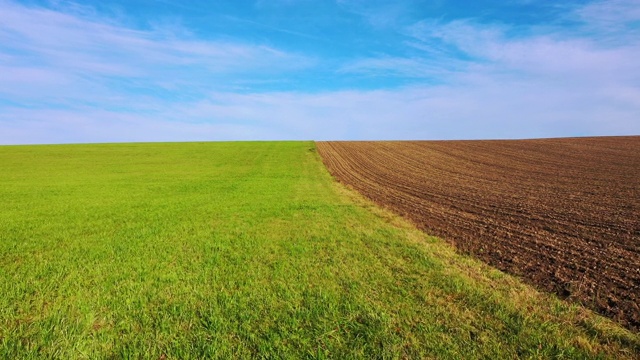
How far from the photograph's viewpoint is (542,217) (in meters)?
12.7

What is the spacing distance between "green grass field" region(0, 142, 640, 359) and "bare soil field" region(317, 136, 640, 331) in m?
0.94

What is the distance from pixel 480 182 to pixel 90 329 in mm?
22599

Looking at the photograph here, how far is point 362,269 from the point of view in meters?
7.34

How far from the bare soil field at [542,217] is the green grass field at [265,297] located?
3.09 ft

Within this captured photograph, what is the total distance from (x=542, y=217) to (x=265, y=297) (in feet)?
37.2

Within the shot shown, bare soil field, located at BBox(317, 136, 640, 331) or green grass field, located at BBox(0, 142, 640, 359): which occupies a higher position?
green grass field, located at BBox(0, 142, 640, 359)

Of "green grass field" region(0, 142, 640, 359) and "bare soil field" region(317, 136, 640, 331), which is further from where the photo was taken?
"bare soil field" region(317, 136, 640, 331)

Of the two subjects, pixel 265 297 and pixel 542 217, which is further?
pixel 542 217

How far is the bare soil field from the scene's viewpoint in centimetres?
693

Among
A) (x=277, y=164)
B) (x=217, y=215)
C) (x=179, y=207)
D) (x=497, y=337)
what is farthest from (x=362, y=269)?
(x=277, y=164)

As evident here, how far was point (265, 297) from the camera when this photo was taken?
19.7 ft

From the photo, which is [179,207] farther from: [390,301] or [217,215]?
[390,301]

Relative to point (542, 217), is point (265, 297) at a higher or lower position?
higher

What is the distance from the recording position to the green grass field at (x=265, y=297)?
15.3 feet
